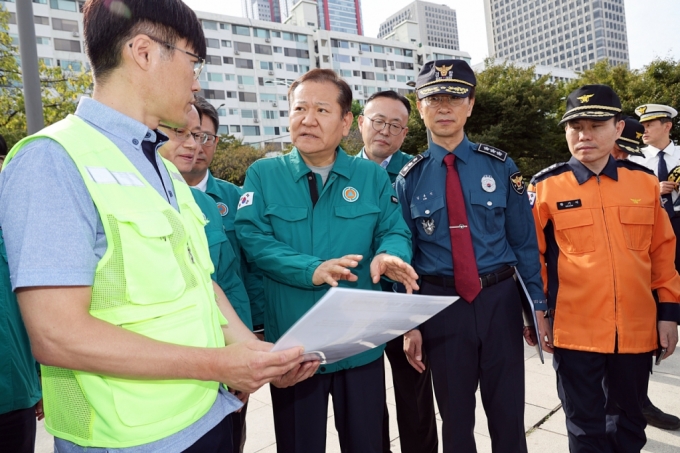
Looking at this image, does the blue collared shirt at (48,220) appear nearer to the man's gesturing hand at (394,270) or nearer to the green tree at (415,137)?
the man's gesturing hand at (394,270)

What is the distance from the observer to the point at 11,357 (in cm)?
207

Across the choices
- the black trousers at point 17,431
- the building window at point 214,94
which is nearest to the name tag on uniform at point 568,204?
the black trousers at point 17,431

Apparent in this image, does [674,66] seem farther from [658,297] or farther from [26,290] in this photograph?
[26,290]

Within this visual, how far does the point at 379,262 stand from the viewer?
196 centimetres

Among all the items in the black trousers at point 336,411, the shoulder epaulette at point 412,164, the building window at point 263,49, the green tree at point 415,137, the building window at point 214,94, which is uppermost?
the building window at point 263,49

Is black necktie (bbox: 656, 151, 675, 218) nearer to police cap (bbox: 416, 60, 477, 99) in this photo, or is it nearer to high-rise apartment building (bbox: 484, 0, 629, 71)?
police cap (bbox: 416, 60, 477, 99)

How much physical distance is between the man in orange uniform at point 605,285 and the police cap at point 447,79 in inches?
26.7

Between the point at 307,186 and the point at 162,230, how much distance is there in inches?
47.7

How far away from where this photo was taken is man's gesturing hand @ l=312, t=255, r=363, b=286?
175cm

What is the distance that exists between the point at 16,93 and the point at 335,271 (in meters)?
11.4

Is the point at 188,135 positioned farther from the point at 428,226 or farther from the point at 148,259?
the point at 148,259

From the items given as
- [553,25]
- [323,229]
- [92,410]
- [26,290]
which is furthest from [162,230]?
[553,25]

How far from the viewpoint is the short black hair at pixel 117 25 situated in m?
1.22

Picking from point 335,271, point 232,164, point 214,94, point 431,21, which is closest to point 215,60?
point 214,94
